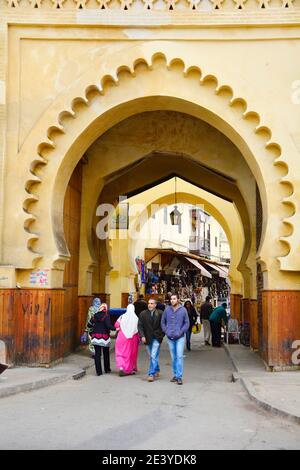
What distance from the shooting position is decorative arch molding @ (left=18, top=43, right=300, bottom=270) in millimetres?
9961

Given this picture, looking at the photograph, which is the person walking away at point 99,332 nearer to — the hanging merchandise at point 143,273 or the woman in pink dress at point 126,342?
the woman in pink dress at point 126,342

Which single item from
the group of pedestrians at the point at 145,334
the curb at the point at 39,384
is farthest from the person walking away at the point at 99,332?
the curb at the point at 39,384

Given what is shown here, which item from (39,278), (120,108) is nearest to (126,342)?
(39,278)

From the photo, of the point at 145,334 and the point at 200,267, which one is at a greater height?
the point at 200,267

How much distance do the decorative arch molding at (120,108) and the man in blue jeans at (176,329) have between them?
1901 mm

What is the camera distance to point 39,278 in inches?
393

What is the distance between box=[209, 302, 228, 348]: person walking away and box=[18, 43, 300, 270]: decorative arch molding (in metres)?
5.58

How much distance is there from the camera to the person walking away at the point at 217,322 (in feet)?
50.1

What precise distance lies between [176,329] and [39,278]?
109 inches

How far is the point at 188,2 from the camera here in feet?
34.1

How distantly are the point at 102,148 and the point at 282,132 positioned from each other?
5.17 meters

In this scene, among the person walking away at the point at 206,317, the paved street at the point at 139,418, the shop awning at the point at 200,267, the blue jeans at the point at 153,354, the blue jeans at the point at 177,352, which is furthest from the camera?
the shop awning at the point at 200,267

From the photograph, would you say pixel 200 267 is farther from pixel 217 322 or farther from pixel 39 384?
pixel 39 384
